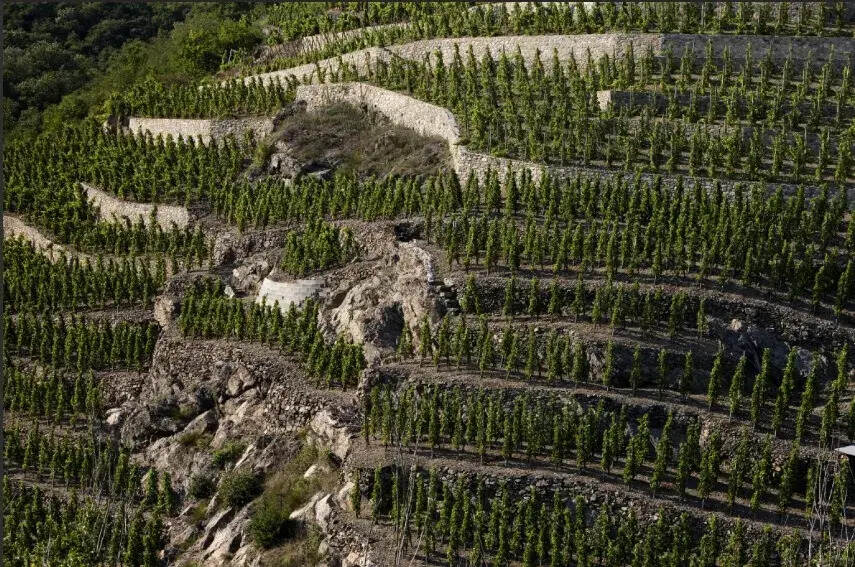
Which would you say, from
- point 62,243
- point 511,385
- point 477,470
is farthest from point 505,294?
point 62,243

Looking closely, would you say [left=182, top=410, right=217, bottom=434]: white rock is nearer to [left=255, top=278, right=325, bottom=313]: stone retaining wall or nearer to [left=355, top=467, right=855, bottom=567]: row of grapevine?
[left=255, top=278, right=325, bottom=313]: stone retaining wall

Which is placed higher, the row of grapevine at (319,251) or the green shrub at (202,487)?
the row of grapevine at (319,251)

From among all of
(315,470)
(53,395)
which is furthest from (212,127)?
(315,470)

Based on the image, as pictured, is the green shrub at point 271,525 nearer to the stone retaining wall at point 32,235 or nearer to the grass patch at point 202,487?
the grass patch at point 202,487

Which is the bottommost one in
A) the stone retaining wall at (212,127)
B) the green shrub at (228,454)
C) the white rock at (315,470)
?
the green shrub at (228,454)

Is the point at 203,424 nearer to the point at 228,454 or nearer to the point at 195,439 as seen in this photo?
the point at 195,439

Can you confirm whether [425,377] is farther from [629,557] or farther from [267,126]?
[267,126]

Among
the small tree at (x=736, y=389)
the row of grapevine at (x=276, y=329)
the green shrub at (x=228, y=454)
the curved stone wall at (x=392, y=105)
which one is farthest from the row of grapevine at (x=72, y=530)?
the curved stone wall at (x=392, y=105)
